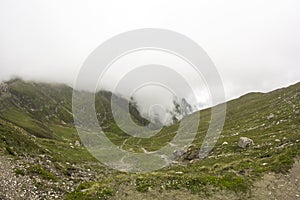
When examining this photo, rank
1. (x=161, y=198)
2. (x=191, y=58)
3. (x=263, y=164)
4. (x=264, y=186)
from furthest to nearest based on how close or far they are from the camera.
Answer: (x=263, y=164) → (x=191, y=58) → (x=264, y=186) → (x=161, y=198)

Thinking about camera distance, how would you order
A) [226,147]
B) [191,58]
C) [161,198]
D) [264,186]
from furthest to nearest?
1. [226,147]
2. [191,58]
3. [264,186]
4. [161,198]

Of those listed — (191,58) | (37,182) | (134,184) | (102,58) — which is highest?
(191,58)

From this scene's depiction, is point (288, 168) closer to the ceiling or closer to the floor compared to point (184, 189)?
closer to the ceiling

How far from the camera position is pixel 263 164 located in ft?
106

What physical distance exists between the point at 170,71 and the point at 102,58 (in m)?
8.12

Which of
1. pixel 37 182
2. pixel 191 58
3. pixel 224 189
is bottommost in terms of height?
pixel 37 182

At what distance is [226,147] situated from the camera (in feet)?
212

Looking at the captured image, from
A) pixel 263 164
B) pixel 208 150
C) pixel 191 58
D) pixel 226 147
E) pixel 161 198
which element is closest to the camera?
pixel 161 198

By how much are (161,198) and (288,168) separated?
14.0 metres

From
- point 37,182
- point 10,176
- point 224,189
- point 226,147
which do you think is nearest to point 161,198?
point 224,189

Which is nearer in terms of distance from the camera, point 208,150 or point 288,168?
point 288,168

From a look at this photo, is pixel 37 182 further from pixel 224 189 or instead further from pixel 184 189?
pixel 224 189

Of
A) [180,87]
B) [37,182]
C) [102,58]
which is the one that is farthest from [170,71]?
[37,182]

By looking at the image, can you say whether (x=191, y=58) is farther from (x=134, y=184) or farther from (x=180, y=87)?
(x=134, y=184)
